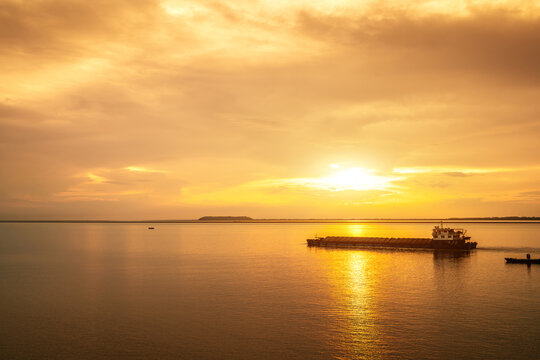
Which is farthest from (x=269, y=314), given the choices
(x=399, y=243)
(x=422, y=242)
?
(x=399, y=243)

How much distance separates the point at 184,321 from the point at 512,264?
A: 272 ft

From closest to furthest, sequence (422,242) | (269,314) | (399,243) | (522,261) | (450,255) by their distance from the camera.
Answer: (269,314), (522,261), (450,255), (422,242), (399,243)

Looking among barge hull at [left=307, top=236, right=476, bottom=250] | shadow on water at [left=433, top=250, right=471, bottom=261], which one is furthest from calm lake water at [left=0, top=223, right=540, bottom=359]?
barge hull at [left=307, top=236, right=476, bottom=250]

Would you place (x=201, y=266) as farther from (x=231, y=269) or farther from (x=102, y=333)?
(x=102, y=333)

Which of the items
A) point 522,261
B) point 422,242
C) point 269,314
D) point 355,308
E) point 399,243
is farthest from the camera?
point 399,243

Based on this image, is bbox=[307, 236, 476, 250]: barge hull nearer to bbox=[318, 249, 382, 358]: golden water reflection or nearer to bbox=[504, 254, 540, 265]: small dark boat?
bbox=[504, 254, 540, 265]: small dark boat

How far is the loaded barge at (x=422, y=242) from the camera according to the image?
128m

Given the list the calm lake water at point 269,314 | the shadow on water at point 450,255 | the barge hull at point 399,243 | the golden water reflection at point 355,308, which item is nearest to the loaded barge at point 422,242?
the barge hull at point 399,243

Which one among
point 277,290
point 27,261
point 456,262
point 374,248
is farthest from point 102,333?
point 374,248

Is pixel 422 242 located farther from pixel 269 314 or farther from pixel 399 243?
pixel 269 314

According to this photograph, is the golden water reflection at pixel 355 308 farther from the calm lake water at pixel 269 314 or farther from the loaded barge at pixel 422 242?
the loaded barge at pixel 422 242

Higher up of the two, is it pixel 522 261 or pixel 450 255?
pixel 522 261

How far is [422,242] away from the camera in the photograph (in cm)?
13725

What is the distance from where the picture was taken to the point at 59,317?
147 ft
